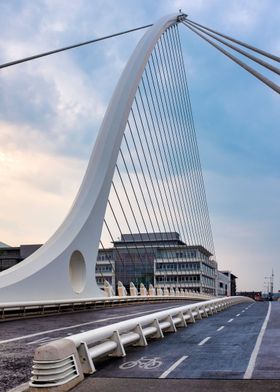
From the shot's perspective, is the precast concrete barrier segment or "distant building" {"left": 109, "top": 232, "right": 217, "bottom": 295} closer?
the precast concrete barrier segment

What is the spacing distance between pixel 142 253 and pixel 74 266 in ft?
242

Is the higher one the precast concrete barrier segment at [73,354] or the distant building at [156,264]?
the distant building at [156,264]

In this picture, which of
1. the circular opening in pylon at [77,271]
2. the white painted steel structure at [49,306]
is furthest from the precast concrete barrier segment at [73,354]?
the circular opening in pylon at [77,271]

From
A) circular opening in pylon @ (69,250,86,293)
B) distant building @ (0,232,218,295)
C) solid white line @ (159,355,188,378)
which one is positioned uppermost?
distant building @ (0,232,218,295)

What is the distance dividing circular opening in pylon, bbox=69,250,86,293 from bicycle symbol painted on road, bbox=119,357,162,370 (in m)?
19.2

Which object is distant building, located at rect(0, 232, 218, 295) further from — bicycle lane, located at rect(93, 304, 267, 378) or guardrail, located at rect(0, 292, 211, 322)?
bicycle lane, located at rect(93, 304, 267, 378)

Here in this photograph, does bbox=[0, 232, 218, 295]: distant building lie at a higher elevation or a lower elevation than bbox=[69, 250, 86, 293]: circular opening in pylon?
higher

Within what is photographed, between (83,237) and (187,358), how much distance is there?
62.7ft

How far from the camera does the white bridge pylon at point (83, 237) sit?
24.8m

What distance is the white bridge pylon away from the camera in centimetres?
2477

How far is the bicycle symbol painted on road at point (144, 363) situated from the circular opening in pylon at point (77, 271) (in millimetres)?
19210

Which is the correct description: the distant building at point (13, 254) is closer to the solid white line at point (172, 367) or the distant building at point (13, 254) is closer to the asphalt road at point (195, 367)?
the asphalt road at point (195, 367)

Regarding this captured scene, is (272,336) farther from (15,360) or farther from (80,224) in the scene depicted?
(80,224)

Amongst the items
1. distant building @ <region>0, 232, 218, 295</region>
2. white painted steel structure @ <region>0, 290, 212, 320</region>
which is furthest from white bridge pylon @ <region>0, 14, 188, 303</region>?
distant building @ <region>0, 232, 218, 295</region>
